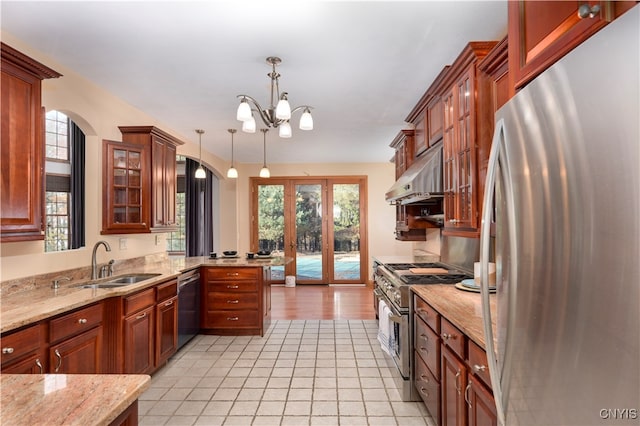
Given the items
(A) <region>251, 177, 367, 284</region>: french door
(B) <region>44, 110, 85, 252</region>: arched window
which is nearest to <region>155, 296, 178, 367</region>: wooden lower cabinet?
(B) <region>44, 110, 85, 252</region>: arched window

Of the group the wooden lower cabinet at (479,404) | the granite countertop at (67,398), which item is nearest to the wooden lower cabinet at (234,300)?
the wooden lower cabinet at (479,404)

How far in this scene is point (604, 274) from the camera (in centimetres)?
64

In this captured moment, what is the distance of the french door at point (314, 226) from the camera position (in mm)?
7613

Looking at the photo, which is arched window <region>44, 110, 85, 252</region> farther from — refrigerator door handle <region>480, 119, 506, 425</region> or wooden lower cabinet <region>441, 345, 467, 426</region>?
refrigerator door handle <region>480, 119, 506, 425</region>

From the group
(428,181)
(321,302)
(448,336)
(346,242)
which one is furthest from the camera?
(346,242)

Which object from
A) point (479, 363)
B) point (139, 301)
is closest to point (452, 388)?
point (479, 363)

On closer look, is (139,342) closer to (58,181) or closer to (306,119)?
(306,119)

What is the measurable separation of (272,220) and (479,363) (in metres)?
6.47

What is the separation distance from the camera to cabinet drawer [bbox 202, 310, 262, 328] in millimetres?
4223

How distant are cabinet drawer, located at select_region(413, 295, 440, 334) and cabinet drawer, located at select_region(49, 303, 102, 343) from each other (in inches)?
86.1

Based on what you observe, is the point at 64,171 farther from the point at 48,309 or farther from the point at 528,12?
the point at 528,12

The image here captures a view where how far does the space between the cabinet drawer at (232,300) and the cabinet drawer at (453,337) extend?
2.71m

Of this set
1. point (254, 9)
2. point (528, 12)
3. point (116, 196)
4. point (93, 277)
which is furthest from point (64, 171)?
point (528, 12)

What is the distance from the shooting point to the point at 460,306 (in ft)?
6.57
